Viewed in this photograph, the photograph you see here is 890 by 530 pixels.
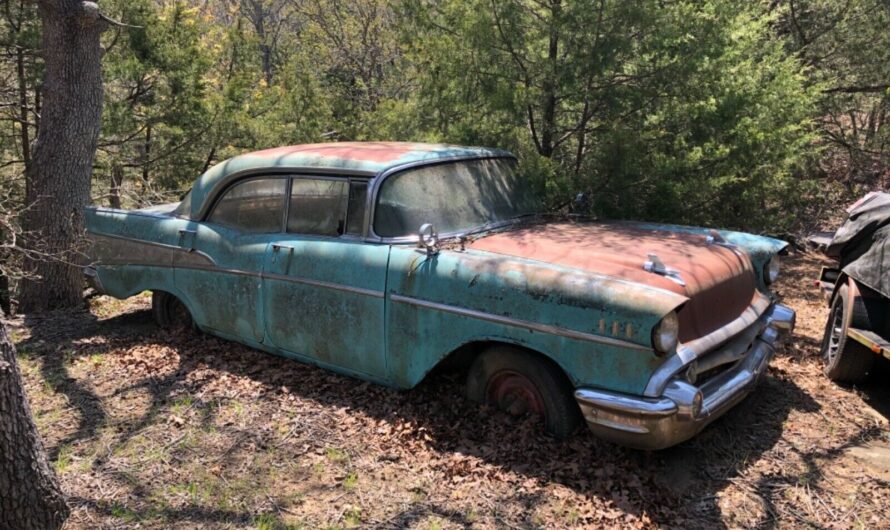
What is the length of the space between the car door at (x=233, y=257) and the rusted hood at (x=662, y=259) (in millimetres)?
1633

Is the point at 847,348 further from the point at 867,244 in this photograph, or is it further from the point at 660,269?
the point at 660,269

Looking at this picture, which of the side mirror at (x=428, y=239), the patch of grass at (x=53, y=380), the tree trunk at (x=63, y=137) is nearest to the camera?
the side mirror at (x=428, y=239)

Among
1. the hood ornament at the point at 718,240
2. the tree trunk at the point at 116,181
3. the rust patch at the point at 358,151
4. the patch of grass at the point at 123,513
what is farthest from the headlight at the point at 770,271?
the tree trunk at the point at 116,181

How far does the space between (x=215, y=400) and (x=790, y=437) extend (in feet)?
12.2

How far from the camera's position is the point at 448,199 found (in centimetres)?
454

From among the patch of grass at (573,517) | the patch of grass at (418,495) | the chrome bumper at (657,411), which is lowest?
the patch of grass at (418,495)

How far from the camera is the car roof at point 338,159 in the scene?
4.49m

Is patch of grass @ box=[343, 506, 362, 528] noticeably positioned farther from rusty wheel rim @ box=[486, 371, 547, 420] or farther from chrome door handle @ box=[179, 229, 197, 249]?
chrome door handle @ box=[179, 229, 197, 249]

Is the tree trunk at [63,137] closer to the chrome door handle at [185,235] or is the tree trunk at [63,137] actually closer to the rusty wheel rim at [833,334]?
the chrome door handle at [185,235]

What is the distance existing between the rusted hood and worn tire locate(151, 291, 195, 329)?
3.01m

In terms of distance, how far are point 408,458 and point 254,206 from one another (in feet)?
7.58

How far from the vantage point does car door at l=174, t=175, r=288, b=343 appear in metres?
4.84

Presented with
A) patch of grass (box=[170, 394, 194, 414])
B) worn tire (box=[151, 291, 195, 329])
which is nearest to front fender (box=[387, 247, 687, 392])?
patch of grass (box=[170, 394, 194, 414])

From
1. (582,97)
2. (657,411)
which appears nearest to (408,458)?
(657,411)
